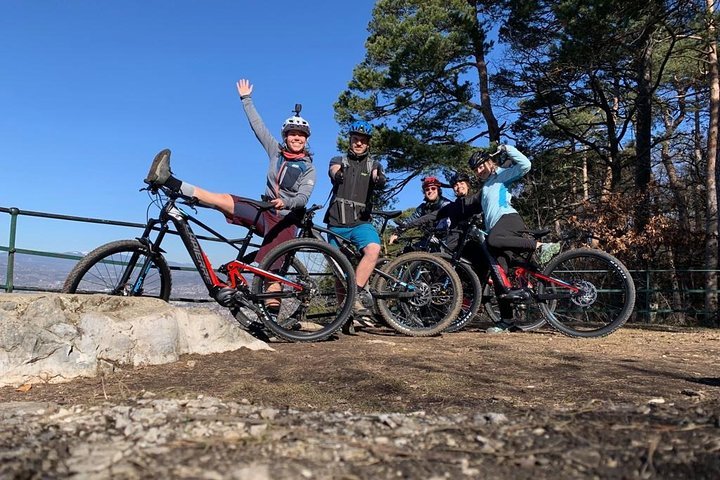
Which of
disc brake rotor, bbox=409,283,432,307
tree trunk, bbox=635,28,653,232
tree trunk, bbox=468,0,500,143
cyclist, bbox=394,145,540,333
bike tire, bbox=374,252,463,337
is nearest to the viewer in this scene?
bike tire, bbox=374,252,463,337

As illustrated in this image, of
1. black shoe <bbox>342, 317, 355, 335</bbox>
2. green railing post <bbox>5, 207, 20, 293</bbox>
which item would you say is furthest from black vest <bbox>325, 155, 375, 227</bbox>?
green railing post <bbox>5, 207, 20, 293</bbox>

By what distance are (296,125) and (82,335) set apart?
240cm

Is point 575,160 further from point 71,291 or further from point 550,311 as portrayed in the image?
point 71,291

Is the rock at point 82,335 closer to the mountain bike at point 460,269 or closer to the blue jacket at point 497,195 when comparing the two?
the mountain bike at point 460,269

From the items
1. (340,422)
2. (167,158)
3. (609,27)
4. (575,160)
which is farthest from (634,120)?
(340,422)

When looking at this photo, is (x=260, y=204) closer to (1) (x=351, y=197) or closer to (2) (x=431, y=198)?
(1) (x=351, y=197)

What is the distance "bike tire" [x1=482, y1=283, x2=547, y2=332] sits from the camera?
536cm

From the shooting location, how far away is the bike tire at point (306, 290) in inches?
154

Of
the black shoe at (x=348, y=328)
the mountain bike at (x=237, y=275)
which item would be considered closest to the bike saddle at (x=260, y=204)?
the mountain bike at (x=237, y=275)

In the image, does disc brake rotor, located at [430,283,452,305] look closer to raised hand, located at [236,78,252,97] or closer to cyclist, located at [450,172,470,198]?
cyclist, located at [450,172,470,198]

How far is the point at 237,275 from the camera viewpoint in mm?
3887

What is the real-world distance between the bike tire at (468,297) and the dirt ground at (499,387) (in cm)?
114

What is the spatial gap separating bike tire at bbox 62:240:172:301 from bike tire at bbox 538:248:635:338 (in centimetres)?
349

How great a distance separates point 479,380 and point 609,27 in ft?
31.6
